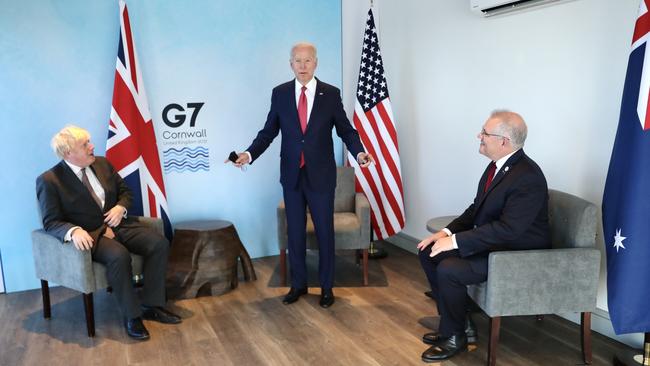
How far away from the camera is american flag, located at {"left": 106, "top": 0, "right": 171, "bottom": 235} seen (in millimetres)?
3820

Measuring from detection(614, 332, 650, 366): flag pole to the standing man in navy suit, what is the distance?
1.76 m

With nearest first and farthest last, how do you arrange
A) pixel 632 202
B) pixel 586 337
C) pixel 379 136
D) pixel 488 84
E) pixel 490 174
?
pixel 632 202 < pixel 586 337 < pixel 490 174 < pixel 488 84 < pixel 379 136

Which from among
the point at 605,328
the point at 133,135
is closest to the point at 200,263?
the point at 133,135

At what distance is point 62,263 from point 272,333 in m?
1.37

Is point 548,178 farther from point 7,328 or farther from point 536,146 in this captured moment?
point 7,328

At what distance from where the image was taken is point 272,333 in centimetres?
314

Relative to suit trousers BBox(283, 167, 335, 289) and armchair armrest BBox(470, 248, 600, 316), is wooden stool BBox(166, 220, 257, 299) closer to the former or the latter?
suit trousers BBox(283, 167, 335, 289)

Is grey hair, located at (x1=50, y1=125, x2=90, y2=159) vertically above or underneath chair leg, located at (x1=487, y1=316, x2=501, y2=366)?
above

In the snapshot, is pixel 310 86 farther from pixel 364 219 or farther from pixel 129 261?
pixel 129 261

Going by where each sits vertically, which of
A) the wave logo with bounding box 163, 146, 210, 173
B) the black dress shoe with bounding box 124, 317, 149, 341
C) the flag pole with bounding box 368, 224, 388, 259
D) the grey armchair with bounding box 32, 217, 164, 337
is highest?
the wave logo with bounding box 163, 146, 210, 173

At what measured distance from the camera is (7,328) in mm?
3250

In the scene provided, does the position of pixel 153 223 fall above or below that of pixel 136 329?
above

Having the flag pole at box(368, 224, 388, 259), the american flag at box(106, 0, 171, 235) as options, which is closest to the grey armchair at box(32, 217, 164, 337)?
the american flag at box(106, 0, 171, 235)

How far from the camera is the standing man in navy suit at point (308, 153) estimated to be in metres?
3.44
